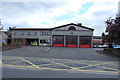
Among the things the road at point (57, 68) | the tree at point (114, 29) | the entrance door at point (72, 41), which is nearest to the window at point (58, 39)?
the entrance door at point (72, 41)

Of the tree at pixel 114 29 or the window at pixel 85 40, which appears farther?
the window at pixel 85 40

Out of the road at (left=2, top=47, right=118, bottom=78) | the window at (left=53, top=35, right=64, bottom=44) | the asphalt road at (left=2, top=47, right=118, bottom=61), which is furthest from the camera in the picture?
the window at (left=53, top=35, right=64, bottom=44)

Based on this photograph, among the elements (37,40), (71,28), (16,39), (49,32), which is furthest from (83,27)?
(16,39)

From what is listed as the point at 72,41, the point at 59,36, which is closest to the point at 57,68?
the point at 72,41

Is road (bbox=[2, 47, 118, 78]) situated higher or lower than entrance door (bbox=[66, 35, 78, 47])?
lower

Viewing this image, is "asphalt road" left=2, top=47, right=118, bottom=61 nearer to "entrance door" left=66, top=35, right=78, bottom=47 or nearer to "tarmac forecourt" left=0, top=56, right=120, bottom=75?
"tarmac forecourt" left=0, top=56, right=120, bottom=75

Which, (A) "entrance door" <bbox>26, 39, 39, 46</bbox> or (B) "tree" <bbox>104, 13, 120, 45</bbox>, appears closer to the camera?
(B) "tree" <bbox>104, 13, 120, 45</bbox>

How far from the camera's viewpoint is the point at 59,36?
99.4ft

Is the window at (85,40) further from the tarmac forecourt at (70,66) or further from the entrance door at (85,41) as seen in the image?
the tarmac forecourt at (70,66)

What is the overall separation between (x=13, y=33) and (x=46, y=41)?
37.3ft

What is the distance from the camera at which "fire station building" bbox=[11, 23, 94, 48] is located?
2977cm

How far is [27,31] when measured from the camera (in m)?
31.0

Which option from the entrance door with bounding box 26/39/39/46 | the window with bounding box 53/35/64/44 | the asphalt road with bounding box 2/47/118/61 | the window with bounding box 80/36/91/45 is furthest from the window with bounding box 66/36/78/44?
the asphalt road with bounding box 2/47/118/61

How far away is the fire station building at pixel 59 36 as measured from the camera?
29.8 m
